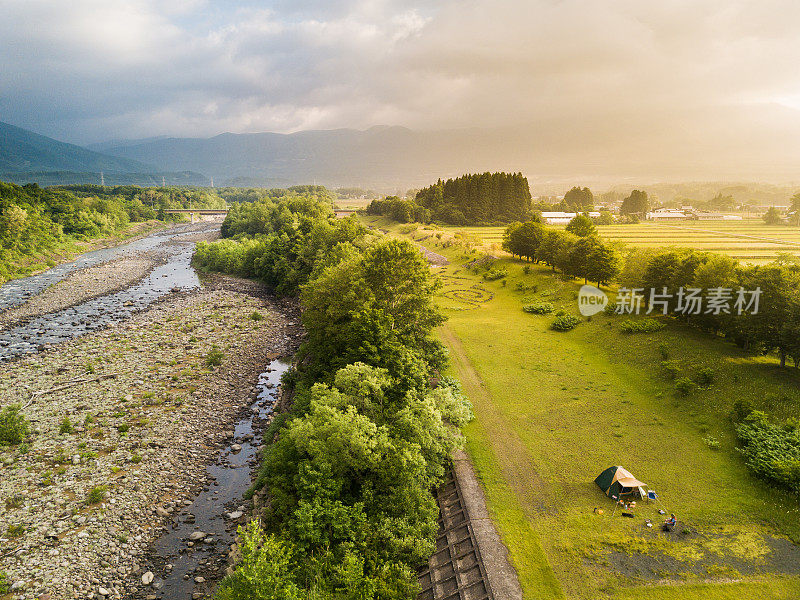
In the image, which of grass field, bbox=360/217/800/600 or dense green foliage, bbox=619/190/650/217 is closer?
grass field, bbox=360/217/800/600

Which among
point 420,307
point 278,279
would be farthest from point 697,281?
point 278,279

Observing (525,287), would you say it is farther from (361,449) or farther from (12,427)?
(12,427)

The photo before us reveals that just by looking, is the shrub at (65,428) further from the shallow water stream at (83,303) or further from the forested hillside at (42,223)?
the forested hillside at (42,223)

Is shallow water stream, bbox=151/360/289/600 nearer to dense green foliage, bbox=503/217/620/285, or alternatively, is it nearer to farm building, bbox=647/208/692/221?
dense green foliage, bbox=503/217/620/285

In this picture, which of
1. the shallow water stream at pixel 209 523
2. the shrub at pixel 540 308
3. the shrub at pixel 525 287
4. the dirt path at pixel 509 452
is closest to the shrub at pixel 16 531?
the shallow water stream at pixel 209 523

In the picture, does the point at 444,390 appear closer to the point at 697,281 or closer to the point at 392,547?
the point at 392,547

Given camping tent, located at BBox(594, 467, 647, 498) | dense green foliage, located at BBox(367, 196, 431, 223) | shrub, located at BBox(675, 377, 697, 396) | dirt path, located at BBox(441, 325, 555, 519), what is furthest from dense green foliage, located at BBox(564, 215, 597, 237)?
dense green foliage, located at BBox(367, 196, 431, 223)

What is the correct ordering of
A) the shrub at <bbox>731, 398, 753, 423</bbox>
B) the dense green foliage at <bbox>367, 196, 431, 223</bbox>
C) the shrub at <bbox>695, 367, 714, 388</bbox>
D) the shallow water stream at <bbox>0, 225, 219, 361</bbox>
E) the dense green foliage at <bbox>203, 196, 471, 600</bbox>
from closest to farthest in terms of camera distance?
the dense green foliage at <bbox>203, 196, 471, 600</bbox> → the shrub at <bbox>731, 398, 753, 423</bbox> → the shrub at <bbox>695, 367, 714, 388</bbox> → the shallow water stream at <bbox>0, 225, 219, 361</bbox> → the dense green foliage at <bbox>367, 196, 431, 223</bbox>

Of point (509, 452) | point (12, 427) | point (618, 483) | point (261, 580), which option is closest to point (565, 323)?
point (509, 452)
